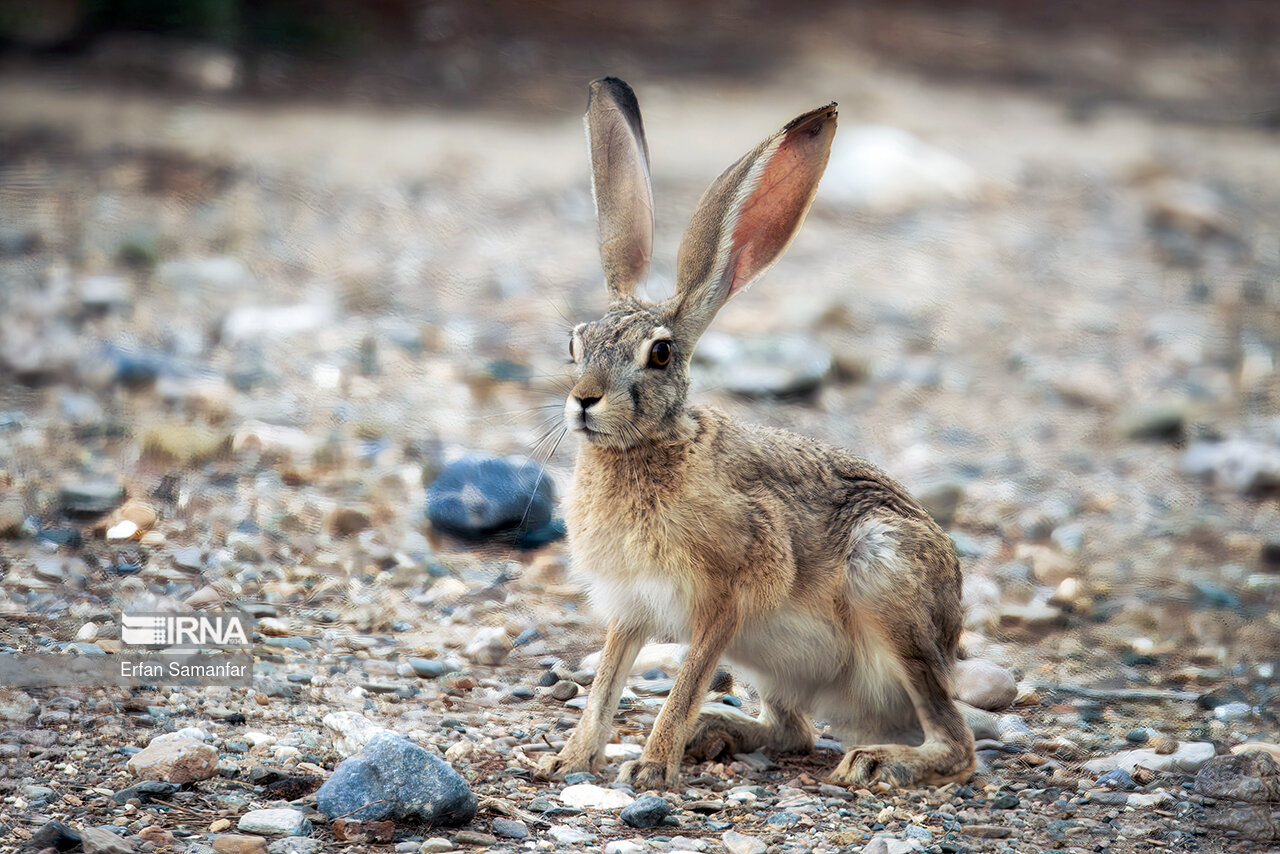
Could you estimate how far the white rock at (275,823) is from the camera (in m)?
3.56

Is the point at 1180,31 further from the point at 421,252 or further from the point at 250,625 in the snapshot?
the point at 250,625

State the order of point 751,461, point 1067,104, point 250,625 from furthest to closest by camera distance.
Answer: point 1067,104
point 250,625
point 751,461

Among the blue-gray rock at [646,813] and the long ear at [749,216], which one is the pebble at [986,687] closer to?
the blue-gray rock at [646,813]

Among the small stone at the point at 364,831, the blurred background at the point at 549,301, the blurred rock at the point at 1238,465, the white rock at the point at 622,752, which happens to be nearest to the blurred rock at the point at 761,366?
the blurred background at the point at 549,301

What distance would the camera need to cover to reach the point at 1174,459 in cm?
793

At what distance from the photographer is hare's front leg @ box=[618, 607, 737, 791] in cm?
423

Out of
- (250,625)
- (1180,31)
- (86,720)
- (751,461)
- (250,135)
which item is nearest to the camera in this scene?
(86,720)

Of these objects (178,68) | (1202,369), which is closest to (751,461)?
(1202,369)

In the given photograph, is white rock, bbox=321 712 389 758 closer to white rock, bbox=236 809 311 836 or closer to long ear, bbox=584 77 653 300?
white rock, bbox=236 809 311 836

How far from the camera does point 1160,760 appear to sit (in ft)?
15.0

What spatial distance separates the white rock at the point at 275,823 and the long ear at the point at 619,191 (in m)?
2.08

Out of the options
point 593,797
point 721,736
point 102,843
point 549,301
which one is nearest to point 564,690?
point 721,736

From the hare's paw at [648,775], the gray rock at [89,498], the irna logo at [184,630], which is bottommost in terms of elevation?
the hare's paw at [648,775]

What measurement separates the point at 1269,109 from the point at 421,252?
418 inches
